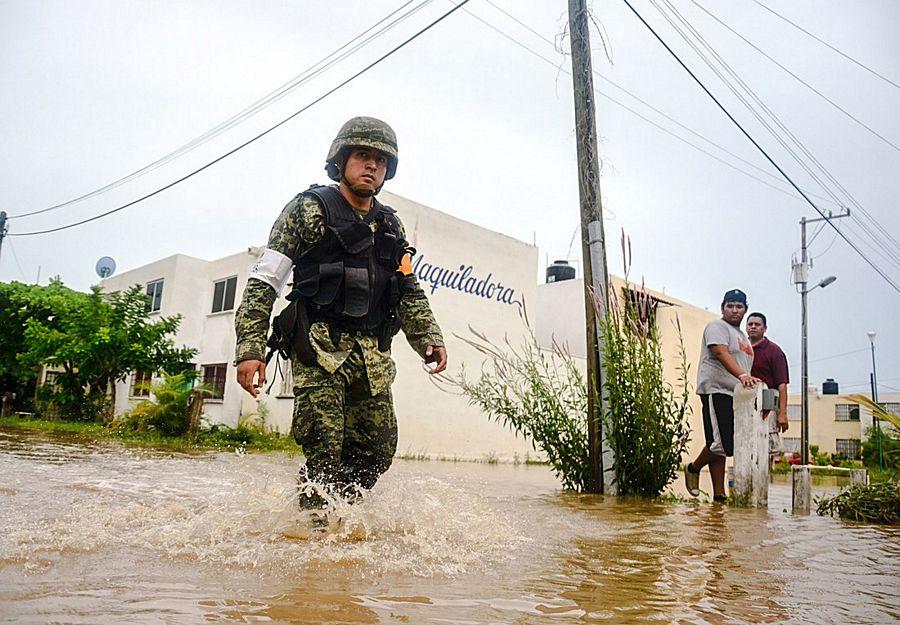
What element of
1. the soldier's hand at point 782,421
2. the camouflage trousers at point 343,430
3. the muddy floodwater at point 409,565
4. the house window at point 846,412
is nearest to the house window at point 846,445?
the house window at point 846,412

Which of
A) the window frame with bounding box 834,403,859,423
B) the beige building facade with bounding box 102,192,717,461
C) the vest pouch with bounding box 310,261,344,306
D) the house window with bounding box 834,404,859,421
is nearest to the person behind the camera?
the vest pouch with bounding box 310,261,344,306

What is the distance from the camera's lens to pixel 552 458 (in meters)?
6.40

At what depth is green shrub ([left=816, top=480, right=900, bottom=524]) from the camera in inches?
180

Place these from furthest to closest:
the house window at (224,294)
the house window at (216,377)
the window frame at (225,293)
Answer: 1. the house window at (224,294)
2. the window frame at (225,293)
3. the house window at (216,377)

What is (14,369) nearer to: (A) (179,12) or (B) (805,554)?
(A) (179,12)

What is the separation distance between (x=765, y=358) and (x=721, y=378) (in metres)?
1.23

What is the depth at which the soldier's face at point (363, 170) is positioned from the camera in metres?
3.31

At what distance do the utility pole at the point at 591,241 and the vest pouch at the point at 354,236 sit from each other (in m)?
3.27

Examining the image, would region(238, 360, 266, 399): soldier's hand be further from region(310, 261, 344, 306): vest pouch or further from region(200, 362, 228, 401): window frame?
region(200, 362, 228, 401): window frame

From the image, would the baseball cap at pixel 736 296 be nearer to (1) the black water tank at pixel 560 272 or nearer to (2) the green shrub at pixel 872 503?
(2) the green shrub at pixel 872 503

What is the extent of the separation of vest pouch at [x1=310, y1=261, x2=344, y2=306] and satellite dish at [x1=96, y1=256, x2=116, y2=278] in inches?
A: 1136

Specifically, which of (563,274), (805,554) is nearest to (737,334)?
(805,554)

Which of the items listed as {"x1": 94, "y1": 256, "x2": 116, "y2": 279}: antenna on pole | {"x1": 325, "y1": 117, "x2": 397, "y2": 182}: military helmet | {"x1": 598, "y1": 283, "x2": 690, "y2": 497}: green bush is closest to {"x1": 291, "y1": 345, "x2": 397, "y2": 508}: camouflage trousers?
{"x1": 325, "y1": 117, "x2": 397, "y2": 182}: military helmet

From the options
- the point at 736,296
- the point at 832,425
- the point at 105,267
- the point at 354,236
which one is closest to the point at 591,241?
the point at 736,296
